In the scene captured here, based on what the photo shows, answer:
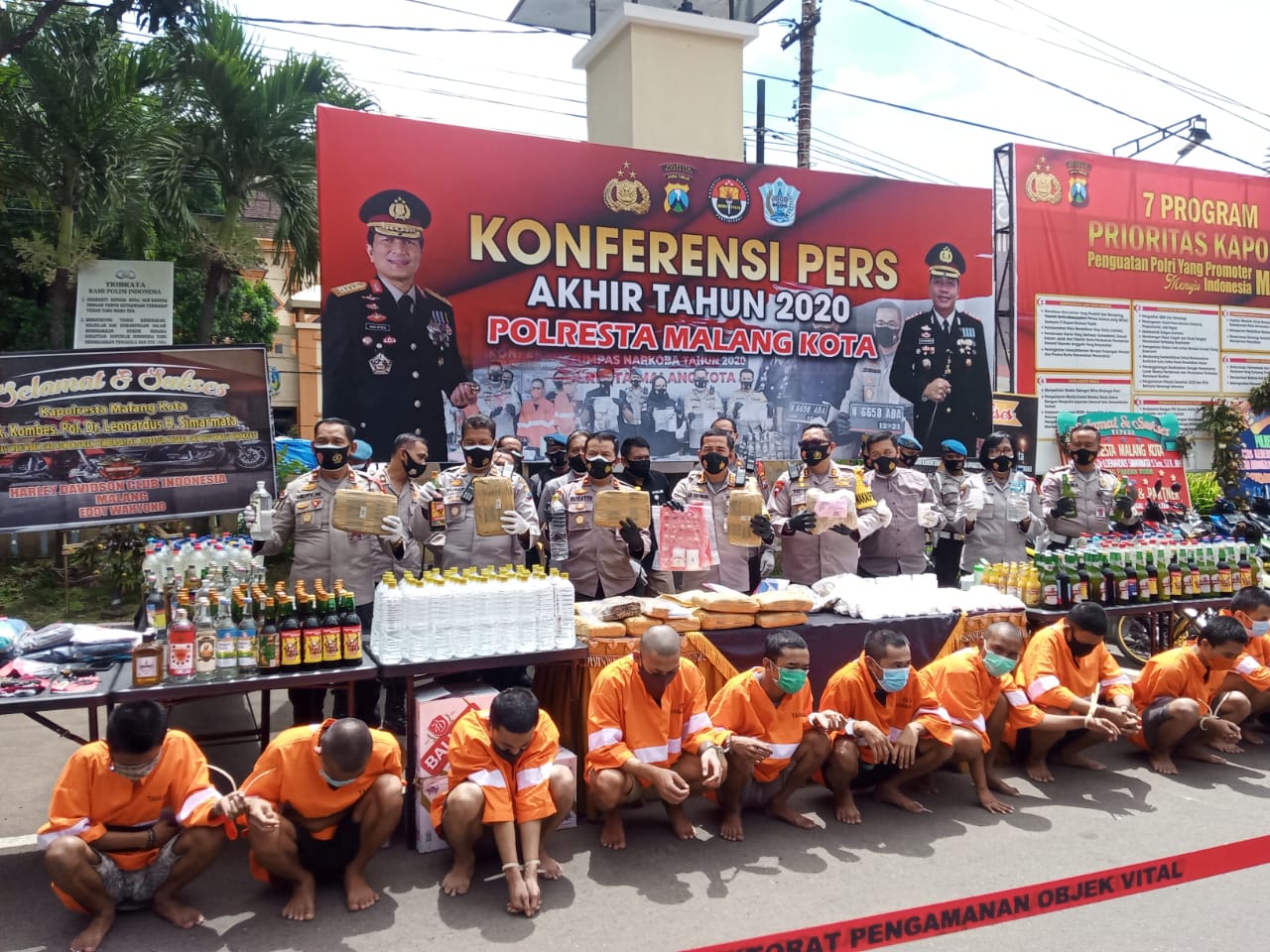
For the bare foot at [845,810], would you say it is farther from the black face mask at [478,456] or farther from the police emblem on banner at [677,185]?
the police emblem on banner at [677,185]

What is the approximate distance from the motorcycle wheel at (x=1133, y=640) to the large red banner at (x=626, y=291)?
11.1ft

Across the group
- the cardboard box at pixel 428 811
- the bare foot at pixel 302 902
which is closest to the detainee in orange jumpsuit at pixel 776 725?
the cardboard box at pixel 428 811

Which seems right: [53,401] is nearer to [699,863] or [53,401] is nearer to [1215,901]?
[699,863]

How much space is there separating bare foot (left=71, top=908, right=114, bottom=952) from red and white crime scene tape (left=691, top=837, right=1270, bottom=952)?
2264 millimetres

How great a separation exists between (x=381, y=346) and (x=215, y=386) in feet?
4.81

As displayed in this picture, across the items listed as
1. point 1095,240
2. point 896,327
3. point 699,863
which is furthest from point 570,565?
point 1095,240

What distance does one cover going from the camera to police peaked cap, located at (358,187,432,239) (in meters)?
8.34

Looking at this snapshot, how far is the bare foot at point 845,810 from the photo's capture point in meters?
4.64

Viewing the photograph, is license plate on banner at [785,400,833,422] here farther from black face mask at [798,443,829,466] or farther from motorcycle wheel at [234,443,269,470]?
motorcycle wheel at [234,443,269,470]

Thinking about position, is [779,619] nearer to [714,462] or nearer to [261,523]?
[714,462]

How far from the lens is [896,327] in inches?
423

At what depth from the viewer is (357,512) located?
499 centimetres

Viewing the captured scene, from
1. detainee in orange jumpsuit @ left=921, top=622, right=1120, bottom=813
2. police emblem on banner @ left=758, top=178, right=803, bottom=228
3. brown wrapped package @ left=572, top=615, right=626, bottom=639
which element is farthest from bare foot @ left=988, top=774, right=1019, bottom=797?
police emblem on banner @ left=758, top=178, right=803, bottom=228

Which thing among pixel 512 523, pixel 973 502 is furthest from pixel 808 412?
pixel 512 523
